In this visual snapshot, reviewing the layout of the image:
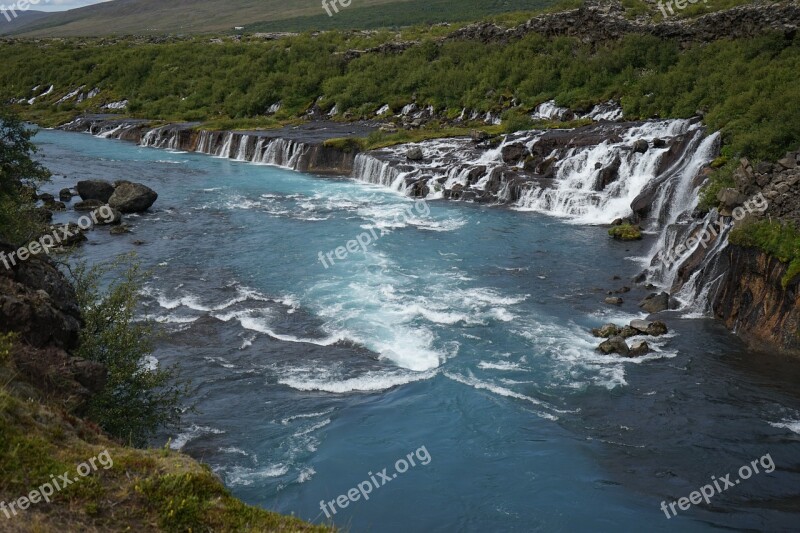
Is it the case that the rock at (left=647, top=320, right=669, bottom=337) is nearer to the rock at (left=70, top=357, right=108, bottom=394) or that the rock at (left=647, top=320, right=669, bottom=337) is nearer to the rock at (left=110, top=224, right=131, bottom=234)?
the rock at (left=70, top=357, right=108, bottom=394)

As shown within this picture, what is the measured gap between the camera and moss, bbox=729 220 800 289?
24.7 meters

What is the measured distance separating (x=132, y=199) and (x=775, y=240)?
122 ft

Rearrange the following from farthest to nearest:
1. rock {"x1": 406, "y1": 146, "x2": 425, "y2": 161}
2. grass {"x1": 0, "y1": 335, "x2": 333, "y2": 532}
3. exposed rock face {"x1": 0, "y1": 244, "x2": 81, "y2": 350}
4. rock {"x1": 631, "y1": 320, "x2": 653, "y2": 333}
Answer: rock {"x1": 406, "y1": 146, "x2": 425, "y2": 161} → rock {"x1": 631, "y1": 320, "x2": 653, "y2": 333} → exposed rock face {"x1": 0, "y1": 244, "x2": 81, "y2": 350} → grass {"x1": 0, "y1": 335, "x2": 333, "y2": 532}

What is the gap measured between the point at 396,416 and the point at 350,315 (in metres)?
8.36

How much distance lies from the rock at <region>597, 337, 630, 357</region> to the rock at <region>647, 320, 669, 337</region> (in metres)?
1.77

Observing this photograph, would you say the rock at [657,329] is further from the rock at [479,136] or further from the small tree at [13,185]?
the rock at [479,136]

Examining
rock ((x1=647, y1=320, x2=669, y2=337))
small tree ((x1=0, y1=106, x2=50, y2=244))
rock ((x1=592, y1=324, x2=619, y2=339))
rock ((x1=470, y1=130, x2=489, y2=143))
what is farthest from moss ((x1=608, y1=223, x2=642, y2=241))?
small tree ((x1=0, y1=106, x2=50, y2=244))

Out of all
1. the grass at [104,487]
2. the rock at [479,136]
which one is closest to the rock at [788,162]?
the grass at [104,487]

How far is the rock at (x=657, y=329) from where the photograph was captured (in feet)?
85.5

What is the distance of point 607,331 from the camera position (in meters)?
26.0

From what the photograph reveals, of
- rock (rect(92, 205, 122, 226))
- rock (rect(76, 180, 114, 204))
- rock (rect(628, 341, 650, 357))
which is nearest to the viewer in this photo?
rock (rect(628, 341, 650, 357))

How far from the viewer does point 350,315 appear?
29172 mm

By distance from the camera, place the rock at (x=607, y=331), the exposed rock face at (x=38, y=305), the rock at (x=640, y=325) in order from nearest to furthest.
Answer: the exposed rock face at (x=38, y=305), the rock at (x=607, y=331), the rock at (x=640, y=325)

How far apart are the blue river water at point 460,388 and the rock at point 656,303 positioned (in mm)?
530
